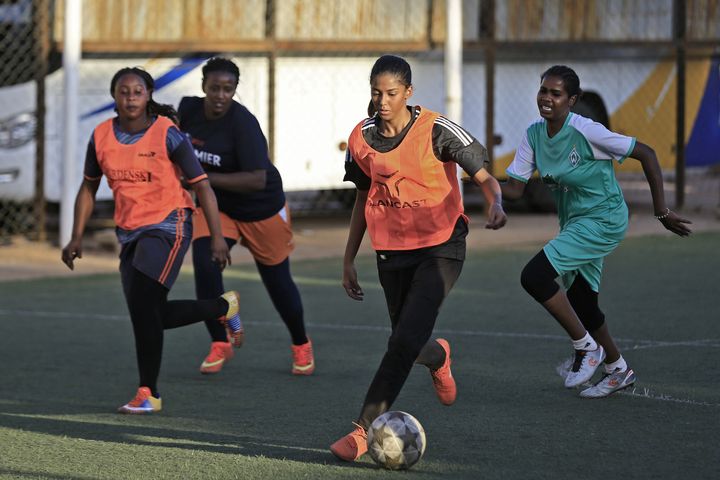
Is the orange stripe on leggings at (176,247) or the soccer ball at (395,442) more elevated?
the orange stripe on leggings at (176,247)

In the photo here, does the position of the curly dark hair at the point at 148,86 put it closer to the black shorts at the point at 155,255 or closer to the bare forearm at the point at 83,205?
the bare forearm at the point at 83,205

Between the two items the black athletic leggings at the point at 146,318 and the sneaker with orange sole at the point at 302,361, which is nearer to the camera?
the black athletic leggings at the point at 146,318

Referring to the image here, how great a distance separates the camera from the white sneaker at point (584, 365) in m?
7.48

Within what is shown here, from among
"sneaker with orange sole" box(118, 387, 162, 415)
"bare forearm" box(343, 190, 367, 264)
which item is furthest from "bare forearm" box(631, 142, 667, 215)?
"sneaker with orange sole" box(118, 387, 162, 415)

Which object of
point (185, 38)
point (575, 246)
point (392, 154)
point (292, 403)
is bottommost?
point (292, 403)

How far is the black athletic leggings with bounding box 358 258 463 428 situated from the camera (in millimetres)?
6059

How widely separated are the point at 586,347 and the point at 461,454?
5.05 ft

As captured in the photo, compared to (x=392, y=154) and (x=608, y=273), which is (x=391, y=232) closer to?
(x=392, y=154)

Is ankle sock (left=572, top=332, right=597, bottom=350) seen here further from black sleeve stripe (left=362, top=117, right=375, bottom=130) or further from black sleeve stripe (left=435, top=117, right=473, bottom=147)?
black sleeve stripe (left=362, top=117, right=375, bottom=130)

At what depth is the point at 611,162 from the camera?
739cm

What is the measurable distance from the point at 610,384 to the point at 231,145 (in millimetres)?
2574

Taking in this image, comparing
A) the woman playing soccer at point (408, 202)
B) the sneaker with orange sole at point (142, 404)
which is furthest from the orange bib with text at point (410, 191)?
the sneaker with orange sole at point (142, 404)

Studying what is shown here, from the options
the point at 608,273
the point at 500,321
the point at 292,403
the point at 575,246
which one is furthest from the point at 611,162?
the point at 608,273

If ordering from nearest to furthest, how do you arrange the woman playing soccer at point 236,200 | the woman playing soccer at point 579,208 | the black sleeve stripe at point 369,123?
the black sleeve stripe at point 369,123, the woman playing soccer at point 579,208, the woman playing soccer at point 236,200
